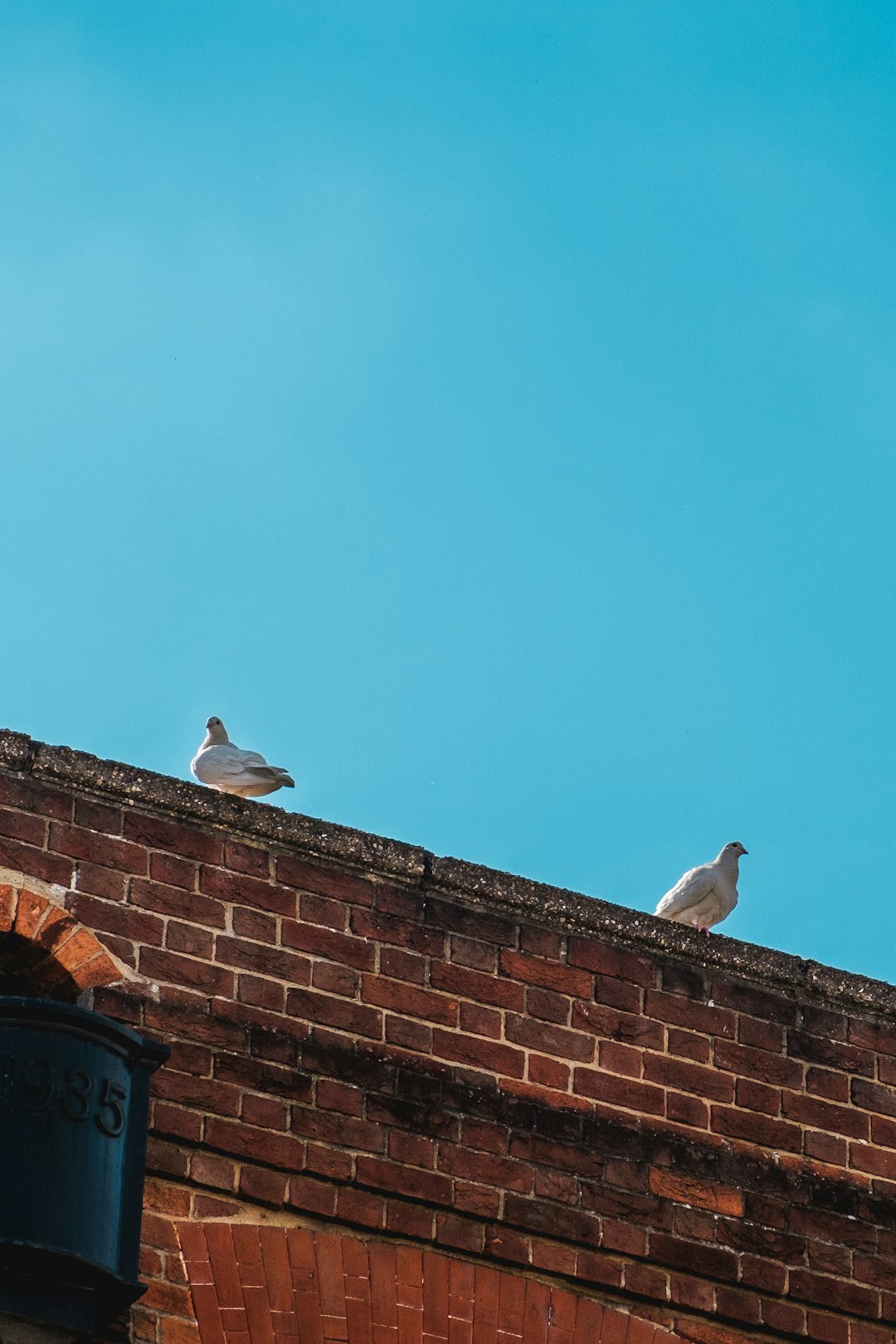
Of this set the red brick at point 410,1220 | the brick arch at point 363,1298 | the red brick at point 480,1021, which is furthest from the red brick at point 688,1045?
the red brick at point 410,1220

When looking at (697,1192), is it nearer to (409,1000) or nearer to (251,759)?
(409,1000)

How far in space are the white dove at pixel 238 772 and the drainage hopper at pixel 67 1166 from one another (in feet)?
7.74

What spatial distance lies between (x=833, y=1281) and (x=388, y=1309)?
199 cm

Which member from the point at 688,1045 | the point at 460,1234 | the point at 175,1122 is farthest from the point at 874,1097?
the point at 175,1122

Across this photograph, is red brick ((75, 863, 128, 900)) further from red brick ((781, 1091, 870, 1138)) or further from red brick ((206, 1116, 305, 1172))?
red brick ((781, 1091, 870, 1138))

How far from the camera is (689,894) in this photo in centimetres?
1162

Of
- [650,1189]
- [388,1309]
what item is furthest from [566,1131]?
[388,1309]

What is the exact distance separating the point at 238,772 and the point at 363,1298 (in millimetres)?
2818

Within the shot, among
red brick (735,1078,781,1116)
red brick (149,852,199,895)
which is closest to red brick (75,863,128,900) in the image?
red brick (149,852,199,895)

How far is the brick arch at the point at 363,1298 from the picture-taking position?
8.39m

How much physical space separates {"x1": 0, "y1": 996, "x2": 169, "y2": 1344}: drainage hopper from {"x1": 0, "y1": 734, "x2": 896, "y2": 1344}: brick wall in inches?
12.4

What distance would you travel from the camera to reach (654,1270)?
9211 millimetres

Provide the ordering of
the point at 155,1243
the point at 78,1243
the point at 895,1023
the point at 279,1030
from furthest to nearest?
the point at 895,1023
the point at 279,1030
the point at 155,1243
the point at 78,1243

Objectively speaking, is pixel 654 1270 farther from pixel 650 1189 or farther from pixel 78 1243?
pixel 78 1243
